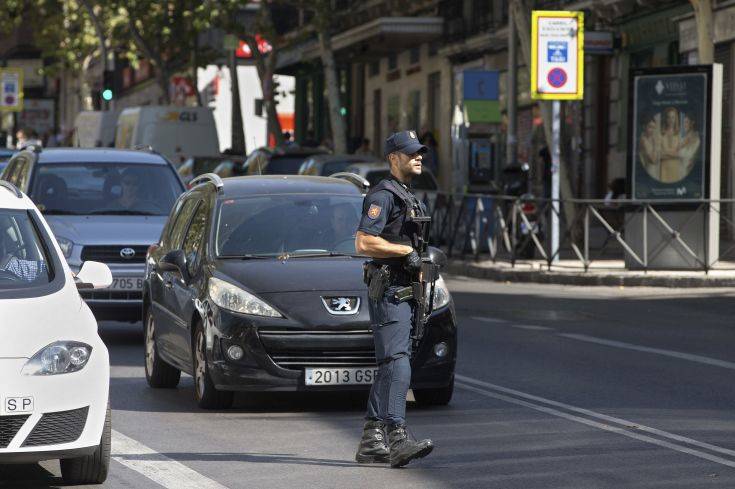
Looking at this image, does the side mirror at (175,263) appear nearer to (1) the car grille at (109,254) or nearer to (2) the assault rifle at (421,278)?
(2) the assault rifle at (421,278)

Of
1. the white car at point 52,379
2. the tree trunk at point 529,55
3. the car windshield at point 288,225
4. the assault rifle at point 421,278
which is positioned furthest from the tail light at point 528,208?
the white car at point 52,379

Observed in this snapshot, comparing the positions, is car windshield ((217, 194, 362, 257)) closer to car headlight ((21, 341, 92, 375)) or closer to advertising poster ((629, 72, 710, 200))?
car headlight ((21, 341, 92, 375))

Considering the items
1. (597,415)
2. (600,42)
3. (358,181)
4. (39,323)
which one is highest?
(600,42)

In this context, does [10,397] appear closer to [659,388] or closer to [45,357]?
[45,357]

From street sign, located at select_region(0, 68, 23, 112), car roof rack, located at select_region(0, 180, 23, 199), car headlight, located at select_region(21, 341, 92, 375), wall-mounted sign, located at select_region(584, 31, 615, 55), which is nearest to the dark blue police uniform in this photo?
car headlight, located at select_region(21, 341, 92, 375)

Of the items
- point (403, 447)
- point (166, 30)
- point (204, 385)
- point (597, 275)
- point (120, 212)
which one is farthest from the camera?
point (166, 30)

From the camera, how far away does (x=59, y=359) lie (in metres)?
7.59

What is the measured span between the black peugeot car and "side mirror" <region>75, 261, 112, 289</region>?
202 centimetres

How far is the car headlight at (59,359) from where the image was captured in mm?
7496

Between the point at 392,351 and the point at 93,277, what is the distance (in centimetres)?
144

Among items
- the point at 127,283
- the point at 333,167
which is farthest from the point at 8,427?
the point at 333,167

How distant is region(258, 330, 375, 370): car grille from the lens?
10.4 m

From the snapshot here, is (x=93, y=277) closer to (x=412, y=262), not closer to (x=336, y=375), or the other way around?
(x=412, y=262)

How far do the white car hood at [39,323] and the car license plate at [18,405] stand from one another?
7.1 inches
